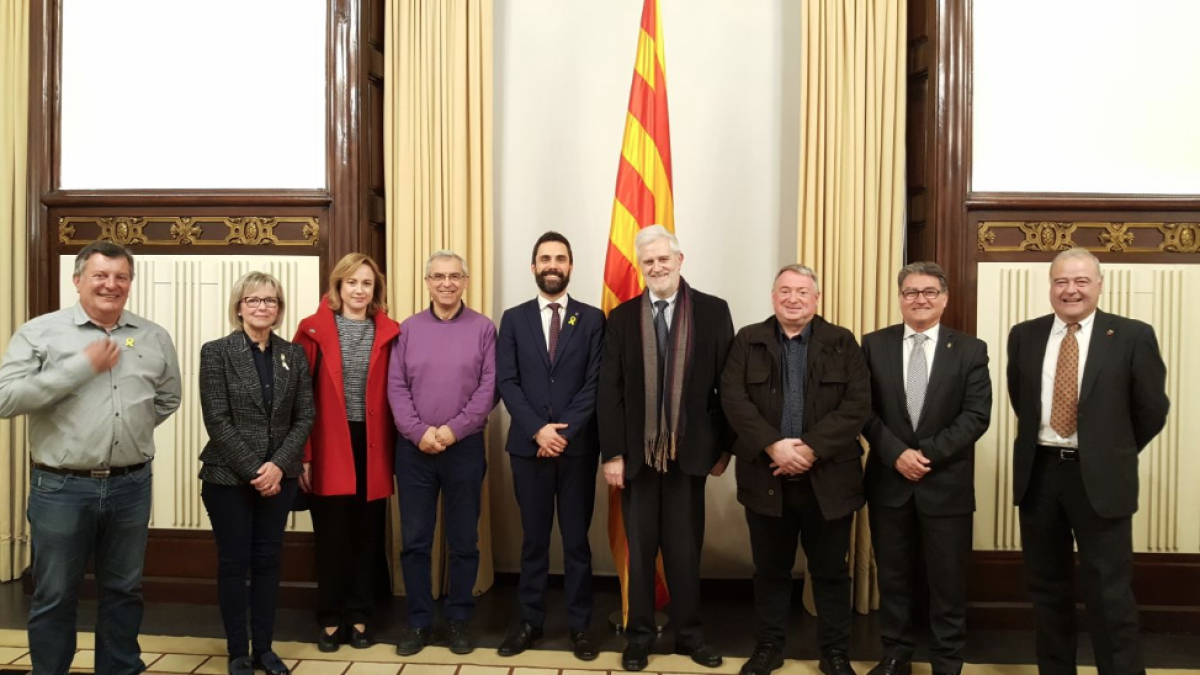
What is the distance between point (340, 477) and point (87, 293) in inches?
41.1

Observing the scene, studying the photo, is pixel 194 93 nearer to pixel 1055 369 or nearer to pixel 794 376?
pixel 794 376

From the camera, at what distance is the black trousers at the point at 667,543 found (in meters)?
2.85

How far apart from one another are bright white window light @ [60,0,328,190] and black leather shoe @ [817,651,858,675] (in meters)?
3.03

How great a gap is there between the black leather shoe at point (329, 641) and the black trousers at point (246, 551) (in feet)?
0.77

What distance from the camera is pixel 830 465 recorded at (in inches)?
105

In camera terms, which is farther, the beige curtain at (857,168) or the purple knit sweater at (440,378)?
the beige curtain at (857,168)

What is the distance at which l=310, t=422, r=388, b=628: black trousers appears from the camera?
2957 millimetres

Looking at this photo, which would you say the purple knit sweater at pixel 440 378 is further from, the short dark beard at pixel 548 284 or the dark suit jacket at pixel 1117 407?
the dark suit jacket at pixel 1117 407

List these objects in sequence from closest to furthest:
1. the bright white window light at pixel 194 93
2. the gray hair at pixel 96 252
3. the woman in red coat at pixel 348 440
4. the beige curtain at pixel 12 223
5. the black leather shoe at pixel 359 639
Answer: the gray hair at pixel 96 252 → the woman in red coat at pixel 348 440 → the black leather shoe at pixel 359 639 → the bright white window light at pixel 194 93 → the beige curtain at pixel 12 223

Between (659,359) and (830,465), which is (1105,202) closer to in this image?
(830,465)

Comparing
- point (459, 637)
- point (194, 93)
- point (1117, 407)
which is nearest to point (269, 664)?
point (459, 637)

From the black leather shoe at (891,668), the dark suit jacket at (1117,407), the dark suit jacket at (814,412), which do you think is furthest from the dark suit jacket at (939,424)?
the black leather shoe at (891,668)

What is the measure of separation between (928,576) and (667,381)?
1.17 m

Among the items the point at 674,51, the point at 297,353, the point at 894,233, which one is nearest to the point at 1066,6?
the point at 894,233
